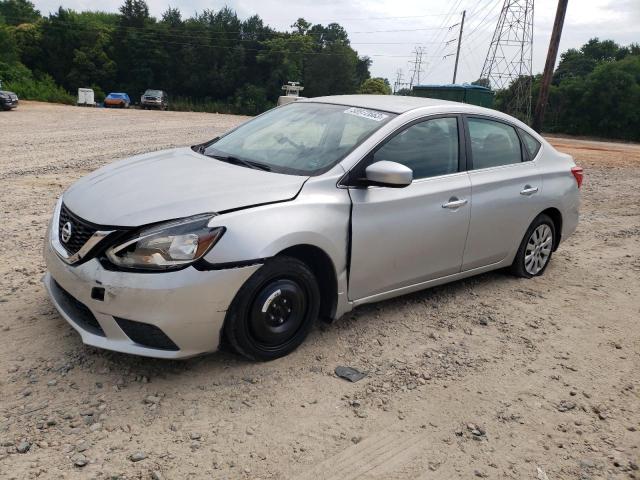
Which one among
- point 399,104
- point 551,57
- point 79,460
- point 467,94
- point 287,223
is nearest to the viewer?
point 79,460

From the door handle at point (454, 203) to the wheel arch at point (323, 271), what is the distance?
3.71 ft

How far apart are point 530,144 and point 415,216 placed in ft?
6.27

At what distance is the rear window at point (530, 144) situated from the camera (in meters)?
5.25

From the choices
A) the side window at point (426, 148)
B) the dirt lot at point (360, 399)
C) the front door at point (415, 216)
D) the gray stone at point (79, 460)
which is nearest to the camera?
the gray stone at point (79, 460)

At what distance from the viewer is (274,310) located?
11.2 ft

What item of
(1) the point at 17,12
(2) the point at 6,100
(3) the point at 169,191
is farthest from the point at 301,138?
(1) the point at 17,12

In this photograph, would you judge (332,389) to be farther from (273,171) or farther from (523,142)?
(523,142)

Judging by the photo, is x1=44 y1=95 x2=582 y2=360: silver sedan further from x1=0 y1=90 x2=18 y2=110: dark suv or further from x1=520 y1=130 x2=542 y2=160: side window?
x1=0 y1=90 x2=18 y2=110: dark suv

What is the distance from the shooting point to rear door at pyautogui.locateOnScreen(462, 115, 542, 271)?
4590 millimetres

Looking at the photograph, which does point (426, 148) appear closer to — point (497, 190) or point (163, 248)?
point (497, 190)

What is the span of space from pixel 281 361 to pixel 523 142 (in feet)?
10.3

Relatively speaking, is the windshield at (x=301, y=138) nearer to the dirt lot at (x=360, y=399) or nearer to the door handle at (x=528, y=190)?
the dirt lot at (x=360, y=399)

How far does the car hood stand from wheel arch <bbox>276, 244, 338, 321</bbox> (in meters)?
0.35

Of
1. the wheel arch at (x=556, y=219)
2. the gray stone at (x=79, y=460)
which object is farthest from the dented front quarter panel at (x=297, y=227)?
the wheel arch at (x=556, y=219)
